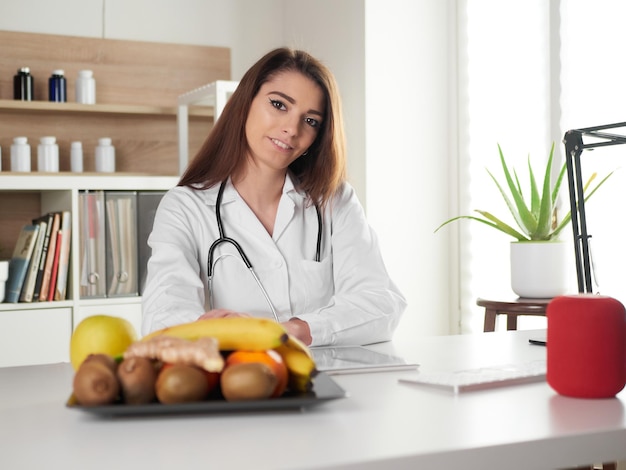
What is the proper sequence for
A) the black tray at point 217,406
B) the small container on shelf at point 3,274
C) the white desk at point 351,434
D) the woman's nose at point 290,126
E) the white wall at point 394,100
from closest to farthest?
the white desk at point 351,434, the black tray at point 217,406, the woman's nose at point 290,126, the small container on shelf at point 3,274, the white wall at point 394,100

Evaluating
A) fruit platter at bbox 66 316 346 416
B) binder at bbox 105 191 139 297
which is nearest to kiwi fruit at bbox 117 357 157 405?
fruit platter at bbox 66 316 346 416

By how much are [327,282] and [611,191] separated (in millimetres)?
1245

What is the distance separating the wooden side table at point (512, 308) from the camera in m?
2.57

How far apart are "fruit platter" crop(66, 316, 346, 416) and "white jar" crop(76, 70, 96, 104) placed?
2711 mm

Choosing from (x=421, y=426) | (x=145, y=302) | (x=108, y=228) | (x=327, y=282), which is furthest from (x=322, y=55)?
(x=421, y=426)

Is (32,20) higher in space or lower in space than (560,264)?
higher

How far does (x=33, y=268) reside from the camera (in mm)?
3133

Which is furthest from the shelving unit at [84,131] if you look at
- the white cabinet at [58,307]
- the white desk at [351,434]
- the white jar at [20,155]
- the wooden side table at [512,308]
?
the white desk at [351,434]

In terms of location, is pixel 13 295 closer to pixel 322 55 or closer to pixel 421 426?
pixel 322 55

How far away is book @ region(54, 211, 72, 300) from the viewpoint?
10.4 ft

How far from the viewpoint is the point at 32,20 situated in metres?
3.59

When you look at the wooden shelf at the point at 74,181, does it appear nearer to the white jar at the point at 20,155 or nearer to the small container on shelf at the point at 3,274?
the white jar at the point at 20,155

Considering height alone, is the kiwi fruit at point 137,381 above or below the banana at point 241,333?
below

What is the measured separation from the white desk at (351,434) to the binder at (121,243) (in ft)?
7.04
